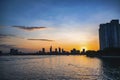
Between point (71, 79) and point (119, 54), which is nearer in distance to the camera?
point (71, 79)

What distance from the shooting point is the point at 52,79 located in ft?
150

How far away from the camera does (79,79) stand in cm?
4525

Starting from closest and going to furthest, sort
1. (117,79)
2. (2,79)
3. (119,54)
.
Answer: (117,79) → (2,79) → (119,54)

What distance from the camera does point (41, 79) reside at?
45.6 m

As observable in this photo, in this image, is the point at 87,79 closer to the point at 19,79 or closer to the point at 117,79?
the point at 117,79

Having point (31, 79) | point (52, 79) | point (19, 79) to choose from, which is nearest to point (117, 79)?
point (52, 79)

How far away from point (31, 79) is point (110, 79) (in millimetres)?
18938

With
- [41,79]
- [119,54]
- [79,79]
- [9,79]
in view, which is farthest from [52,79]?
[119,54]

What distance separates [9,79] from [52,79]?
10794 millimetres

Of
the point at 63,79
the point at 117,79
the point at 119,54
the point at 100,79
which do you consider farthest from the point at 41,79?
the point at 119,54

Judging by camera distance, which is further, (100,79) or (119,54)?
(119,54)

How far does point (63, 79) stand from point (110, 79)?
440 inches

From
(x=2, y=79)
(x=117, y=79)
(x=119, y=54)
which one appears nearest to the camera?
(x=117, y=79)

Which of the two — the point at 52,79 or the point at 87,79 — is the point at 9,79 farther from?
the point at 87,79
